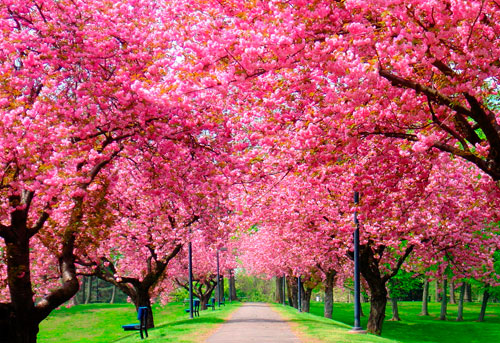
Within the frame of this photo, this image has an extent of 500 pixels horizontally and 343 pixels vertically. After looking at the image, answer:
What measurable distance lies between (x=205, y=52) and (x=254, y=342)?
9.37 metres

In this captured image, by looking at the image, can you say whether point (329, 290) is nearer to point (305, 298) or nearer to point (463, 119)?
point (305, 298)

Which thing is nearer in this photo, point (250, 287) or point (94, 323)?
point (94, 323)

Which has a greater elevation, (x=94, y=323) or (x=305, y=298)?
(x=305, y=298)

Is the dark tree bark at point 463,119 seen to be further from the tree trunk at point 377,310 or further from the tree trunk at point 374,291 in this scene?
the tree trunk at point 377,310

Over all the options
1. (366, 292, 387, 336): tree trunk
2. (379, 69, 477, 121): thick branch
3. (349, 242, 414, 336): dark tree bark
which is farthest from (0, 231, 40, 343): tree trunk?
(366, 292, 387, 336): tree trunk

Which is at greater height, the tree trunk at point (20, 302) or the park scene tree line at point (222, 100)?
the park scene tree line at point (222, 100)

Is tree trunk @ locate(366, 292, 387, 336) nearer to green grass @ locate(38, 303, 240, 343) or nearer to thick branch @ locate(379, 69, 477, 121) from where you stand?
green grass @ locate(38, 303, 240, 343)

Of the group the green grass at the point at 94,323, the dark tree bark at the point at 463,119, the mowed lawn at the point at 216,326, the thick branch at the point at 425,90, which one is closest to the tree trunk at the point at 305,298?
the mowed lawn at the point at 216,326

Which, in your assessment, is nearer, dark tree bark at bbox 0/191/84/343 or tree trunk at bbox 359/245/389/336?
dark tree bark at bbox 0/191/84/343

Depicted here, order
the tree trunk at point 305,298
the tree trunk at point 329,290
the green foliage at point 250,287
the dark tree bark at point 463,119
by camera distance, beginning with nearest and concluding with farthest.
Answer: the dark tree bark at point 463,119 < the tree trunk at point 329,290 < the tree trunk at point 305,298 < the green foliage at point 250,287

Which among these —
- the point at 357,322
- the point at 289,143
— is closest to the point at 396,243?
the point at 357,322

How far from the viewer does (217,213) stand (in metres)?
21.7

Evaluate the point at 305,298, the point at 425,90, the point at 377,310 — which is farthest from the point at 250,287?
the point at 425,90

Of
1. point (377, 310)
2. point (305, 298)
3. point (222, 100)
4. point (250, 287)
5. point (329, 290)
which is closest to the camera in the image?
point (222, 100)
